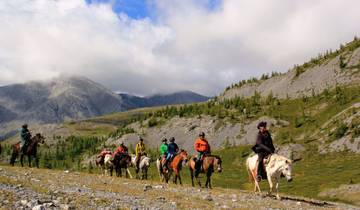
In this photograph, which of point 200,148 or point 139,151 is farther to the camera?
point 139,151

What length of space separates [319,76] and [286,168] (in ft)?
380

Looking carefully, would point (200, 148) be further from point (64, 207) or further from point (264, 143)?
point (64, 207)

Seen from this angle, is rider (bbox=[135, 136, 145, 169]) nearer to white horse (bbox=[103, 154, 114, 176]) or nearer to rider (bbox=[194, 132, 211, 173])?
white horse (bbox=[103, 154, 114, 176])

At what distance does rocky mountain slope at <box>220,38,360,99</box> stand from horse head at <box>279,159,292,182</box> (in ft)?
324

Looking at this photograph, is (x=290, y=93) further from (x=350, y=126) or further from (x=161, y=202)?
(x=161, y=202)

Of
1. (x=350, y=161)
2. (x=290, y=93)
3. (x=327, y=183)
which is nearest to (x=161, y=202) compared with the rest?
(x=327, y=183)

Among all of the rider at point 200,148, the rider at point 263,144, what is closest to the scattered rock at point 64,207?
the rider at point 263,144

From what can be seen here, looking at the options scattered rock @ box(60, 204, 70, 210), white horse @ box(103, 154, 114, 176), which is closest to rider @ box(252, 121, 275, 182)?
scattered rock @ box(60, 204, 70, 210)

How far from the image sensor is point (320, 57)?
152m

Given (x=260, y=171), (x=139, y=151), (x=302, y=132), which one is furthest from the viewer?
(x=302, y=132)

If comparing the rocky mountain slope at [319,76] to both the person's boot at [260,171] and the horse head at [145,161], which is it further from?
the person's boot at [260,171]

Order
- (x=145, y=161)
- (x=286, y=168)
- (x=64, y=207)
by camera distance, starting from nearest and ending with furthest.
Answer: (x=64, y=207) → (x=286, y=168) → (x=145, y=161)

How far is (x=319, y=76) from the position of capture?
454 ft

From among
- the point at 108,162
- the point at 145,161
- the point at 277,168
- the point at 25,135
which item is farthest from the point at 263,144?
the point at 25,135
